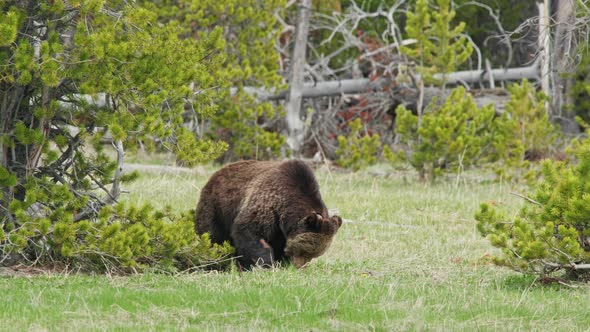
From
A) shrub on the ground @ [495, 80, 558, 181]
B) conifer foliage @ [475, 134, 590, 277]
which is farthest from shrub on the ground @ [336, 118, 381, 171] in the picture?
conifer foliage @ [475, 134, 590, 277]

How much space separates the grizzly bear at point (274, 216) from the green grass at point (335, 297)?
0.32 m

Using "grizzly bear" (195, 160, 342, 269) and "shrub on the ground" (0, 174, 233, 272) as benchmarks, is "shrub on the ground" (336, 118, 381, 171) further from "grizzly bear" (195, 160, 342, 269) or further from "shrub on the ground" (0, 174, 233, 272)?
"shrub on the ground" (0, 174, 233, 272)

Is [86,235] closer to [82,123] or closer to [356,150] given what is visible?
[82,123]

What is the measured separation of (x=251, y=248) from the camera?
30.5 ft

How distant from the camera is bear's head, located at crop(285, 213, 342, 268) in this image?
29.8 feet

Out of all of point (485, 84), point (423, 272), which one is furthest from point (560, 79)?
point (423, 272)

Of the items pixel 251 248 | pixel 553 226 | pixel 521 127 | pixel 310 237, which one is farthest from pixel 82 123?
pixel 521 127

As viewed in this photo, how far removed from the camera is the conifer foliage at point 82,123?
8070mm

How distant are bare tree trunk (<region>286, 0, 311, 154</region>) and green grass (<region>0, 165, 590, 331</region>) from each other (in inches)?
299

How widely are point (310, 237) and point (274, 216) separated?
1.50ft

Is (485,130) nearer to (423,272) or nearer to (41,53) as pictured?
(423,272)

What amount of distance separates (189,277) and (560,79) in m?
14.3

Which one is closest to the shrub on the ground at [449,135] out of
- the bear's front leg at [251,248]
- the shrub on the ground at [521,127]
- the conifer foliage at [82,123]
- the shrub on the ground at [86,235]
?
the shrub on the ground at [521,127]

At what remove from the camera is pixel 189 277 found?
28.0 ft
